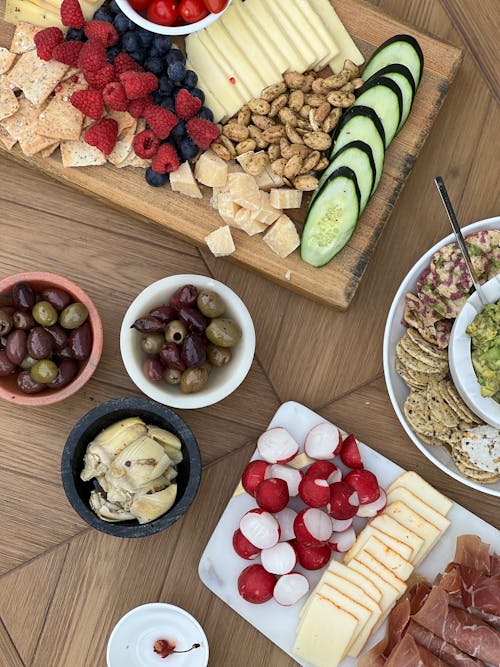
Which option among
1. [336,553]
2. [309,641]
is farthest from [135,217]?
[309,641]

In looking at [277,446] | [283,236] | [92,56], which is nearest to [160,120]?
[92,56]

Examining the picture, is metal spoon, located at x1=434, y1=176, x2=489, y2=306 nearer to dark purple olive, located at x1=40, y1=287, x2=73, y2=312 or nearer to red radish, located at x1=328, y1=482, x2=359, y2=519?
red radish, located at x1=328, y1=482, x2=359, y2=519

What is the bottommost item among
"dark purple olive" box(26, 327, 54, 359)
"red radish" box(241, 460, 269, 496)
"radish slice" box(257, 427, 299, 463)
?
"red radish" box(241, 460, 269, 496)

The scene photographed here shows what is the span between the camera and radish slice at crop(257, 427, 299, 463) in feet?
4.36

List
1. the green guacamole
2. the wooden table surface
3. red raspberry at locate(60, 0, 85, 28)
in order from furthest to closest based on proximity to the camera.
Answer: the wooden table surface
red raspberry at locate(60, 0, 85, 28)
the green guacamole

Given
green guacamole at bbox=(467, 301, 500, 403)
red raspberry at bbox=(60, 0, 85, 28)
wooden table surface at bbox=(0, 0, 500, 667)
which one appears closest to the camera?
green guacamole at bbox=(467, 301, 500, 403)

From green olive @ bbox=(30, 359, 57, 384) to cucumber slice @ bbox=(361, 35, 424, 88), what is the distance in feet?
2.60

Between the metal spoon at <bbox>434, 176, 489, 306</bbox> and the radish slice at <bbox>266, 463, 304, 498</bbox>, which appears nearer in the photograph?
the metal spoon at <bbox>434, 176, 489, 306</bbox>

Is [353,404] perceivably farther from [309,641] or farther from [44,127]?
[44,127]

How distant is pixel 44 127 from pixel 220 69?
0.34 meters

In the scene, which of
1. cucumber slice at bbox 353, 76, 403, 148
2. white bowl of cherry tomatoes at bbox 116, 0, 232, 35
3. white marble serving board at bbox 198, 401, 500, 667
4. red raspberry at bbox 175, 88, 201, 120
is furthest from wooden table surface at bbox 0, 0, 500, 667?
white bowl of cherry tomatoes at bbox 116, 0, 232, 35

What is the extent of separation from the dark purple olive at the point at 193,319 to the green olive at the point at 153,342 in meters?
0.05

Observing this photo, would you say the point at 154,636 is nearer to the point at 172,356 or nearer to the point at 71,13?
the point at 172,356

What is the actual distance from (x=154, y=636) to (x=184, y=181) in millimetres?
837
